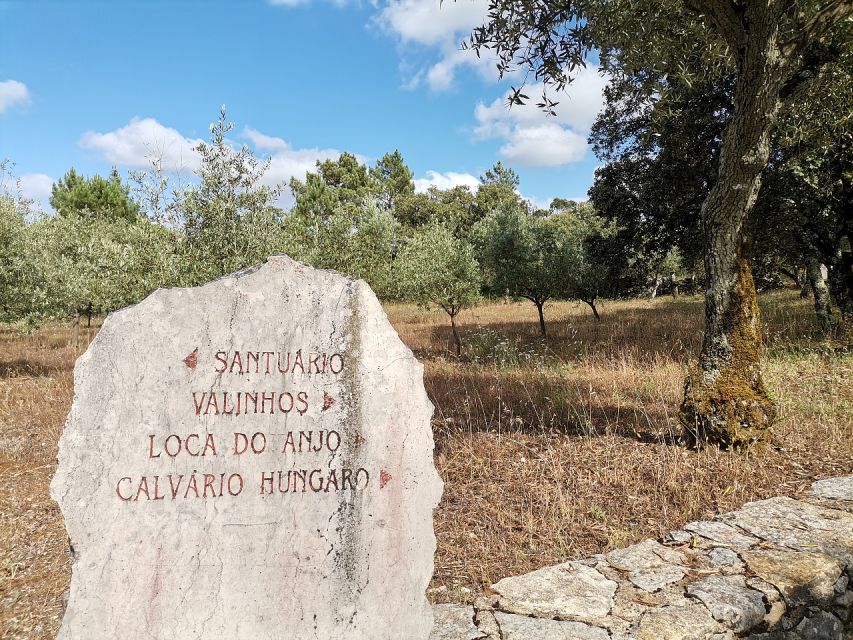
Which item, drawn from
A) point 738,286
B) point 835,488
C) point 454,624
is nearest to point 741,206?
point 738,286

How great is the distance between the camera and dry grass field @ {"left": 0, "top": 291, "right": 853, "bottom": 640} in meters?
4.60

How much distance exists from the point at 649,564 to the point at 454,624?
157cm

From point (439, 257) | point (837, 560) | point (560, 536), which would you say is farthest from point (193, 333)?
point (439, 257)

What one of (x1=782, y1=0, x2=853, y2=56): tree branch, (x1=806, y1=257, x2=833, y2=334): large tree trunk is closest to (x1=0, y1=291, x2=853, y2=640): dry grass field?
(x1=806, y1=257, x2=833, y2=334): large tree trunk

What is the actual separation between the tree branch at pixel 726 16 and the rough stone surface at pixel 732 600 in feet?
18.3

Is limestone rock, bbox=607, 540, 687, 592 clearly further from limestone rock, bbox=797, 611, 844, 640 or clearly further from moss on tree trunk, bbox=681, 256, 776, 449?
moss on tree trunk, bbox=681, 256, 776, 449

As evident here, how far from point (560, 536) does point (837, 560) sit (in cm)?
198

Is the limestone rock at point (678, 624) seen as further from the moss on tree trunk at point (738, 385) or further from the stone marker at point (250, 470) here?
the moss on tree trunk at point (738, 385)

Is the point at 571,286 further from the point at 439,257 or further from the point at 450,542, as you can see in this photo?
the point at 450,542

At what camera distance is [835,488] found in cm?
488

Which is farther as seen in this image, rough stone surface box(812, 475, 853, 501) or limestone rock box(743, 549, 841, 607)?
rough stone surface box(812, 475, 853, 501)

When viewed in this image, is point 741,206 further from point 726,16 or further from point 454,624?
point 454,624

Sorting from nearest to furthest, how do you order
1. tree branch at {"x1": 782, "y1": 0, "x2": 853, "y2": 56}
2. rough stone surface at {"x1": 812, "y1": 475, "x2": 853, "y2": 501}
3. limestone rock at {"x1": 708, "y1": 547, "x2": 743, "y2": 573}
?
limestone rock at {"x1": 708, "y1": 547, "x2": 743, "y2": 573} < rough stone surface at {"x1": 812, "y1": 475, "x2": 853, "y2": 501} < tree branch at {"x1": 782, "y1": 0, "x2": 853, "y2": 56}

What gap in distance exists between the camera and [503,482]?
5785mm
